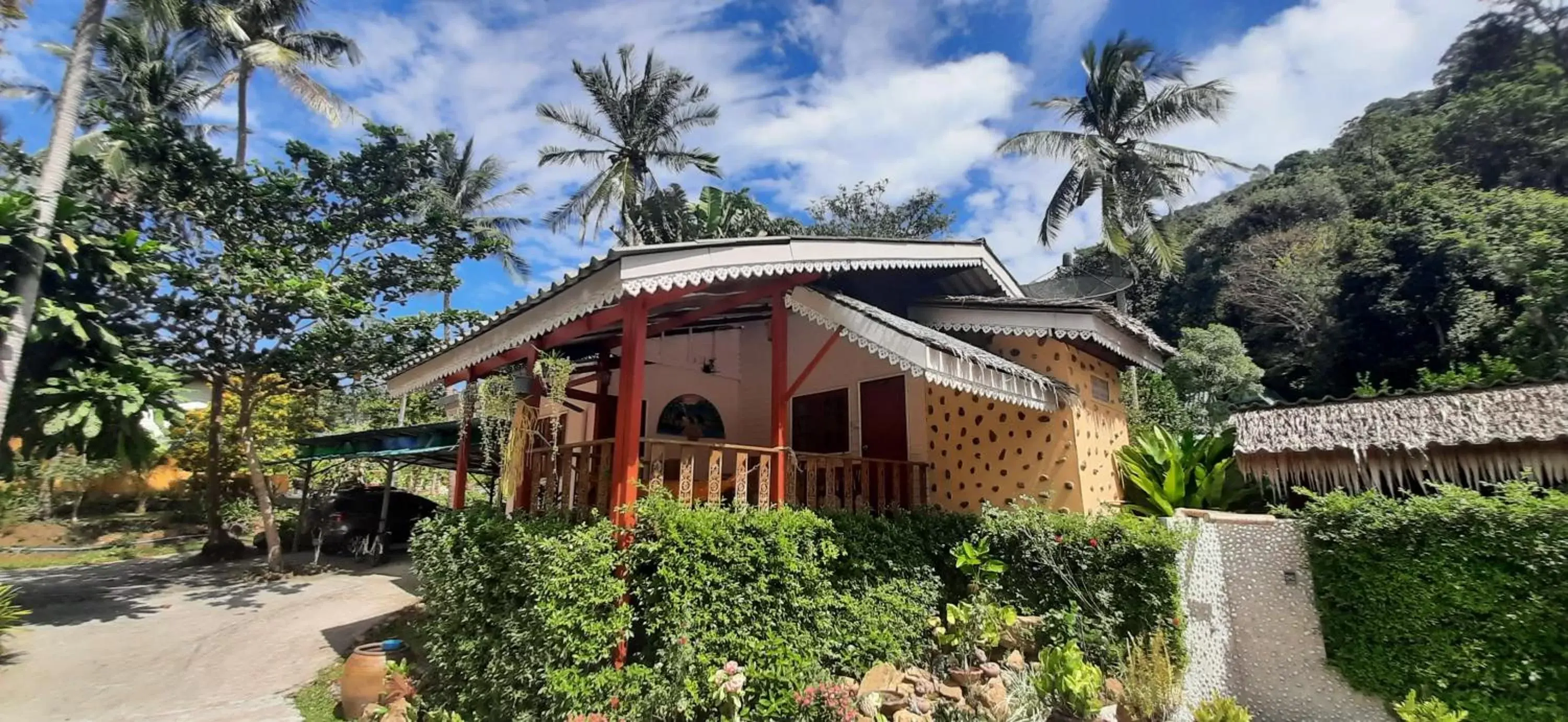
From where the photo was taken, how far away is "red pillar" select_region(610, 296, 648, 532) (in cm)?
529

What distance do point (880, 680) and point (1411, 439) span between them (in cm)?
643

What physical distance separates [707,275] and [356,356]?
12955 mm

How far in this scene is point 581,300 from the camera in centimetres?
541

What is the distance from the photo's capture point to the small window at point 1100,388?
8555 millimetres

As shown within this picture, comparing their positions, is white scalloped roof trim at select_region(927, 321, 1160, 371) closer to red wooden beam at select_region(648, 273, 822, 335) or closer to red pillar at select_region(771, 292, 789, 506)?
red wooden beam at select_region(648, 273, 822, 335)

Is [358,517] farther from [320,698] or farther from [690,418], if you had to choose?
[690,418]

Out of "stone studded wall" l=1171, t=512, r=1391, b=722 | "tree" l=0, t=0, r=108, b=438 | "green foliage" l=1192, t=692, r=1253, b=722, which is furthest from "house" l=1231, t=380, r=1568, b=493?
"tree" l=0, t=0, r=108, b=438

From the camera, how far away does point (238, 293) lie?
43.0 feet

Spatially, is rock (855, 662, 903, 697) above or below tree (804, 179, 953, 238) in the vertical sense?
below

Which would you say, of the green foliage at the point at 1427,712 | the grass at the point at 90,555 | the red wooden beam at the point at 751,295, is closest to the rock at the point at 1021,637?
the green foliage at the point at 1427,712

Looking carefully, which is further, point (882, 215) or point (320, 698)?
point (882, 215)

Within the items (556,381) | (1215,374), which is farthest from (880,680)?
(1215,374)

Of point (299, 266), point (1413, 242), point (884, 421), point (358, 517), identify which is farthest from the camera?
point (1413, 242)

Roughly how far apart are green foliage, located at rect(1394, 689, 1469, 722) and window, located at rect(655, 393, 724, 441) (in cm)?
775
